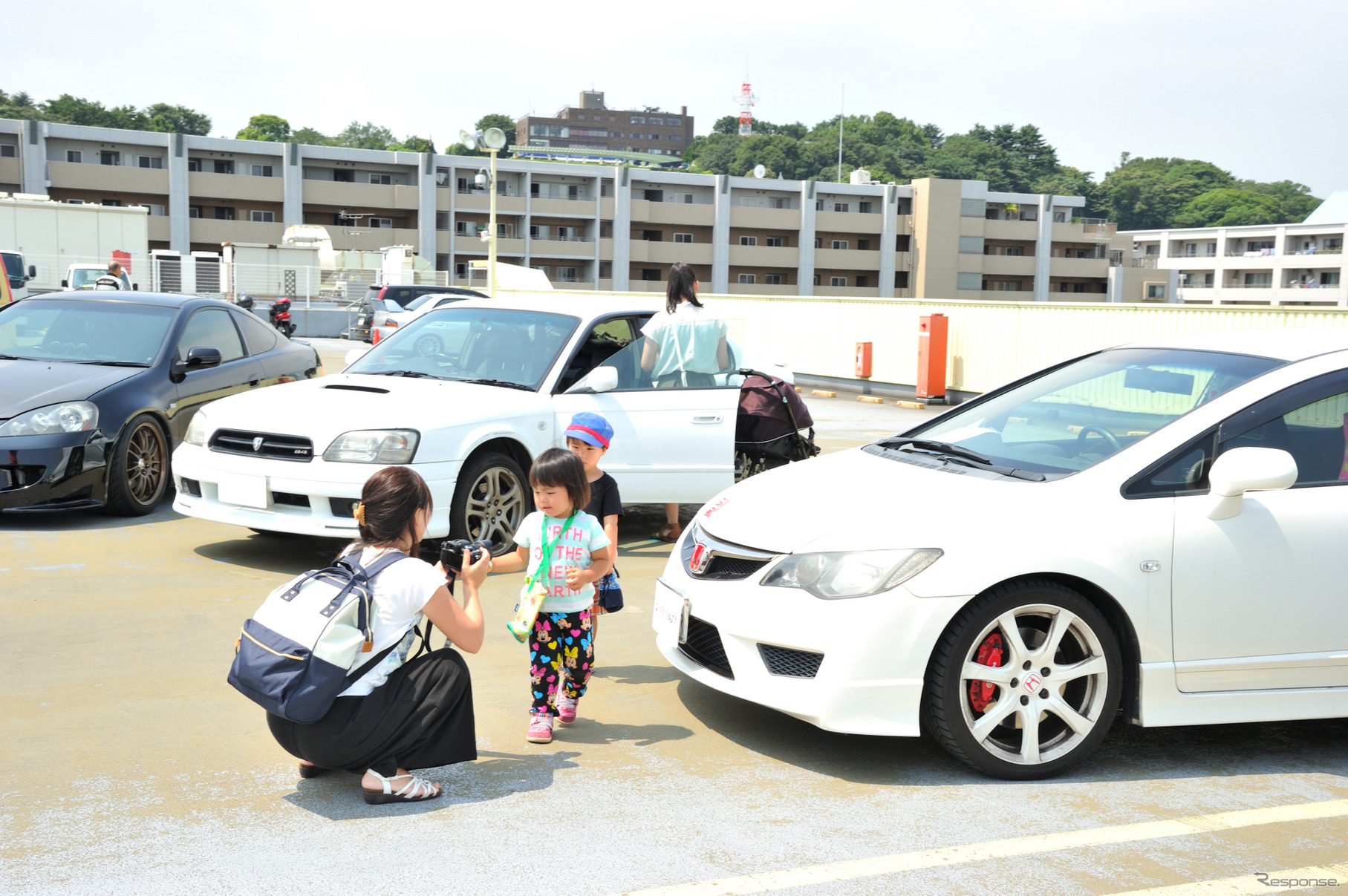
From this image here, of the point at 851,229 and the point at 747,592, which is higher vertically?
the point at 851,229

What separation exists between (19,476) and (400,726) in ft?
17.7

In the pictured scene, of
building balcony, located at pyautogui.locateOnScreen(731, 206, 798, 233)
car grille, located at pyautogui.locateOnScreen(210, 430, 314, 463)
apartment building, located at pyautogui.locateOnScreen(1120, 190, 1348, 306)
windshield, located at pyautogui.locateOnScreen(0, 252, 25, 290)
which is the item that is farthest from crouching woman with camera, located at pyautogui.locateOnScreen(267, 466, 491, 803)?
apartment building, located at pyautogui.locateOnScreen(1120, 190, 1348, 306)

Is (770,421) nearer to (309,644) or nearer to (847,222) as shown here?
(309,644)

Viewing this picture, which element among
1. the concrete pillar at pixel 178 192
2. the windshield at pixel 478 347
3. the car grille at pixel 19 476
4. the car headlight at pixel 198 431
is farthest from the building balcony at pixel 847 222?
the car headlight at pixel 198 431

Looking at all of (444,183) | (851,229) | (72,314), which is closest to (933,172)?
(851,229)

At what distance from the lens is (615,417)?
7.39m

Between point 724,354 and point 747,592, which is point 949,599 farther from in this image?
point 724,354

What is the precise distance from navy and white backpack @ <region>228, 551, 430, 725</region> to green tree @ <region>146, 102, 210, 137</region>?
4617 inches

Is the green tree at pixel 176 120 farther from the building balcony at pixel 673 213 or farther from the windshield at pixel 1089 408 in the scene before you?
the windshield at pixel 1089 408

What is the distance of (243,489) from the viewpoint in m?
6.63

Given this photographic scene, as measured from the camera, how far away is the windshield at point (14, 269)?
81.2 ft

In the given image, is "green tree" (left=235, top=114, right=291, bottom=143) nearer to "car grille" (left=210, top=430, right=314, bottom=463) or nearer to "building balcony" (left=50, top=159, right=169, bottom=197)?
"building balcony" (left=50, top=159, right=169, bottom=197)

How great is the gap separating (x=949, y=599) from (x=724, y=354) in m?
4.18

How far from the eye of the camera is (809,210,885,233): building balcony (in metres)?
85.8
